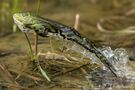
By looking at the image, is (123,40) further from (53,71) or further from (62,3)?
(62,3)

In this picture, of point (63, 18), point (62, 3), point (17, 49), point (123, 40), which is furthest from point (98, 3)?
point (17, 49)

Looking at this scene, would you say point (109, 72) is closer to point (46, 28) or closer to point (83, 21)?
point (46, 28)

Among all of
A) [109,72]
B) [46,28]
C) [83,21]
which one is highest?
[46,28]

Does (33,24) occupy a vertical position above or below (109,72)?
above

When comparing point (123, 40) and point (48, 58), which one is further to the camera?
point (123, 40)

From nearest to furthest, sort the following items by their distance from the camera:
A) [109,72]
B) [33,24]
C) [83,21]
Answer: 1. [33,24]
2. [109,72]
3. [83,21]

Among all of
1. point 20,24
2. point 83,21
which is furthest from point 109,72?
point 83,21
